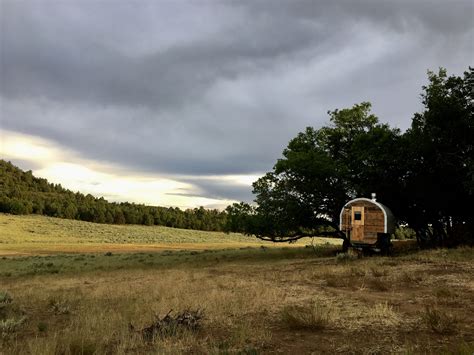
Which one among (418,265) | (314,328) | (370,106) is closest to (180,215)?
(370,106)

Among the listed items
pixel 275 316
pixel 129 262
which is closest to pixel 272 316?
pixel 275 316

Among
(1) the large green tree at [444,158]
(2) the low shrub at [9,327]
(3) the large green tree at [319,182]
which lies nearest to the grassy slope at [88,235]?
(3) the large green tree at [319,182]

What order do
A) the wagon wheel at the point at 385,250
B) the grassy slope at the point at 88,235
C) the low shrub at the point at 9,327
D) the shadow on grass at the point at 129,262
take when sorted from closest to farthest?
the low shrub at the point at 9,327 → the wagon wheel at the point at 385,250 → the shadow on grass at the point at 129,262 → the grassy slope at the point at 88,235

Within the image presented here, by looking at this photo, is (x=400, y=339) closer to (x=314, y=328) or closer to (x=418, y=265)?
(x=314, y=328)

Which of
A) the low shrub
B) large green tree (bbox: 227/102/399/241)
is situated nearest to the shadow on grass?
large green tree (bbox: 227/102/399/241)

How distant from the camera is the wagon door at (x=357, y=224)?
2723 cm

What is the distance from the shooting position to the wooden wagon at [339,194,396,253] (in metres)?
26.6

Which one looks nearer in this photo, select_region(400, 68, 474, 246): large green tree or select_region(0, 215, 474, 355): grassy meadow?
select_region(0, 215, 474, 355): grassy meadow

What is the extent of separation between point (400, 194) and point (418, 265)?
14414mm

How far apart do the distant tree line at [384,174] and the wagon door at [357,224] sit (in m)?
3.65

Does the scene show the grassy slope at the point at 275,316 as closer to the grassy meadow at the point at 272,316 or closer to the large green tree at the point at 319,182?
the grassy meadow at the point at 272,316

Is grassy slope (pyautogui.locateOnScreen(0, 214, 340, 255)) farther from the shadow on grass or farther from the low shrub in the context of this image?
the low shrub

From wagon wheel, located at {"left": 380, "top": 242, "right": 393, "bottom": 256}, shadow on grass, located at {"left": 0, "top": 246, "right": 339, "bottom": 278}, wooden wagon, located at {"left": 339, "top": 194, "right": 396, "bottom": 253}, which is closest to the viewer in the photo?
wagon wheel, located at {"left": 380, "top": 242, "right": 393, "bottom": 256}

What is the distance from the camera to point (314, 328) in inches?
315
